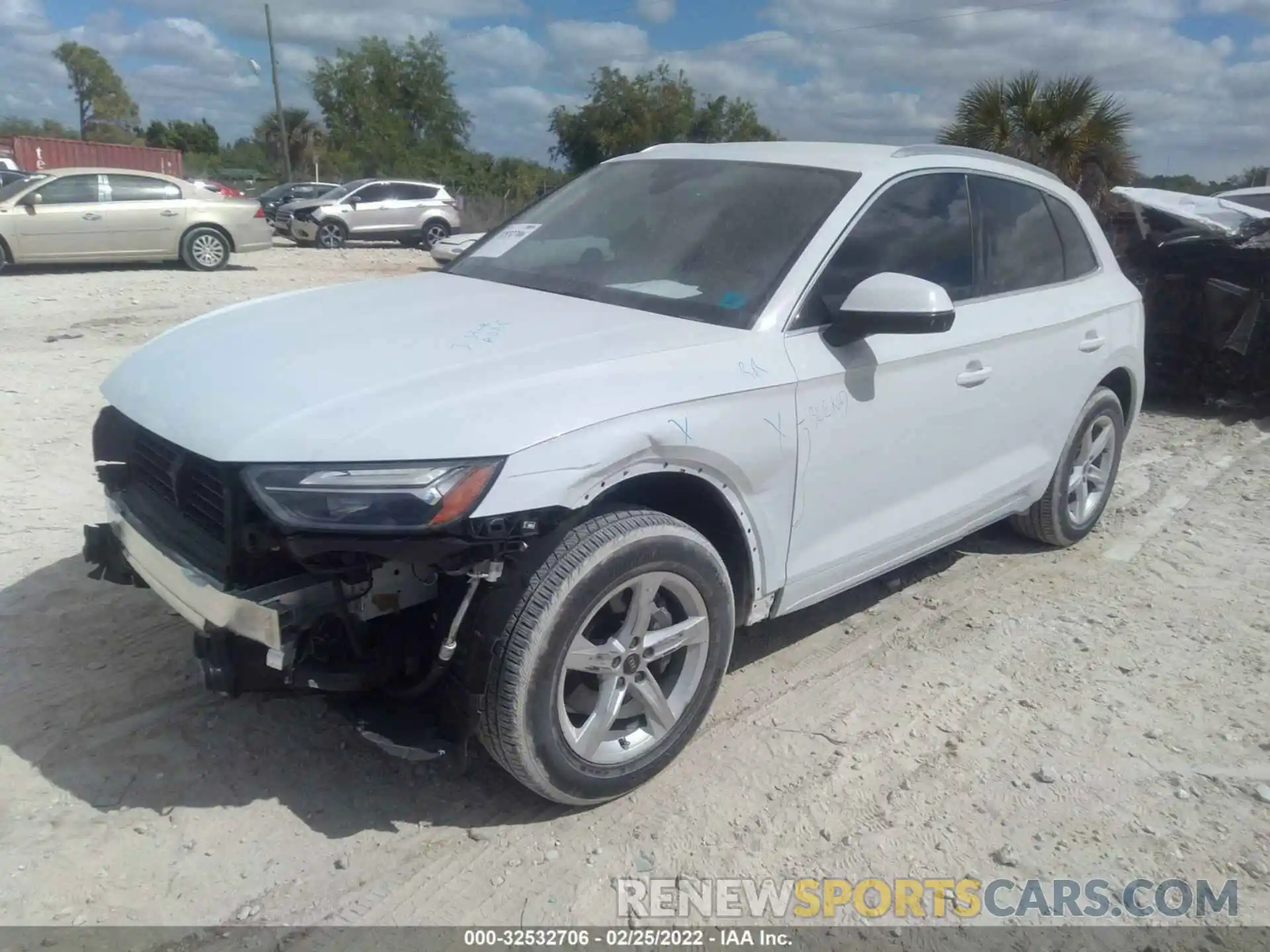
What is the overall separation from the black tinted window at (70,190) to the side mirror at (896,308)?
1478cm

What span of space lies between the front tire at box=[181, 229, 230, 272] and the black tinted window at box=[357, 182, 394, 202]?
26.4 ft

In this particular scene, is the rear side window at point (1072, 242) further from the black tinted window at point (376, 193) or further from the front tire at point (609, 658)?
the black tinted window at point (376, 193)

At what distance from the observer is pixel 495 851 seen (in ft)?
9.45

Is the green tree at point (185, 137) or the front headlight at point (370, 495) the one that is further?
the green tree at point (185, 137)

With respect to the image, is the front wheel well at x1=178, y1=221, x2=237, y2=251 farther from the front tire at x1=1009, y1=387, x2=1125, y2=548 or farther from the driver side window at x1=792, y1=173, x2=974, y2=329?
the driver side window at x1=792, y1=173, x2=974, y2=329

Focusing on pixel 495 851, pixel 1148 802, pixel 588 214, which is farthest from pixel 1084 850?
pixel 588 214

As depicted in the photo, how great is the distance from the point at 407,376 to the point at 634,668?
1.03 m

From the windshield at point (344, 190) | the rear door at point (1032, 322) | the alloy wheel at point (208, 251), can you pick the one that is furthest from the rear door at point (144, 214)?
the rear door at point (1032, 322)

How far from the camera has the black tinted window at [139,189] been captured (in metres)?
15.1

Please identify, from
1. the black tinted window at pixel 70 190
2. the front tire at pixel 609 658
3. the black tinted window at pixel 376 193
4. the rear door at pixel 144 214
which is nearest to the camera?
the front tire at pixel 609 658

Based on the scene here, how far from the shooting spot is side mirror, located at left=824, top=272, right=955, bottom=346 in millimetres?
3189

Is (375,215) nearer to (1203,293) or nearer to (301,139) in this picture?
(1203,293)

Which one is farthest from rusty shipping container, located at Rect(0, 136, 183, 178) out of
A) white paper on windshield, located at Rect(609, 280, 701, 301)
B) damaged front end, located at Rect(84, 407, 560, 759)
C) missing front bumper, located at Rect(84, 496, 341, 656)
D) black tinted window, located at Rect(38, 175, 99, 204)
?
damaged front end, located at Rect(84, 407, 560, 759)

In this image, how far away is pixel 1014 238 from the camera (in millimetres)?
4402
